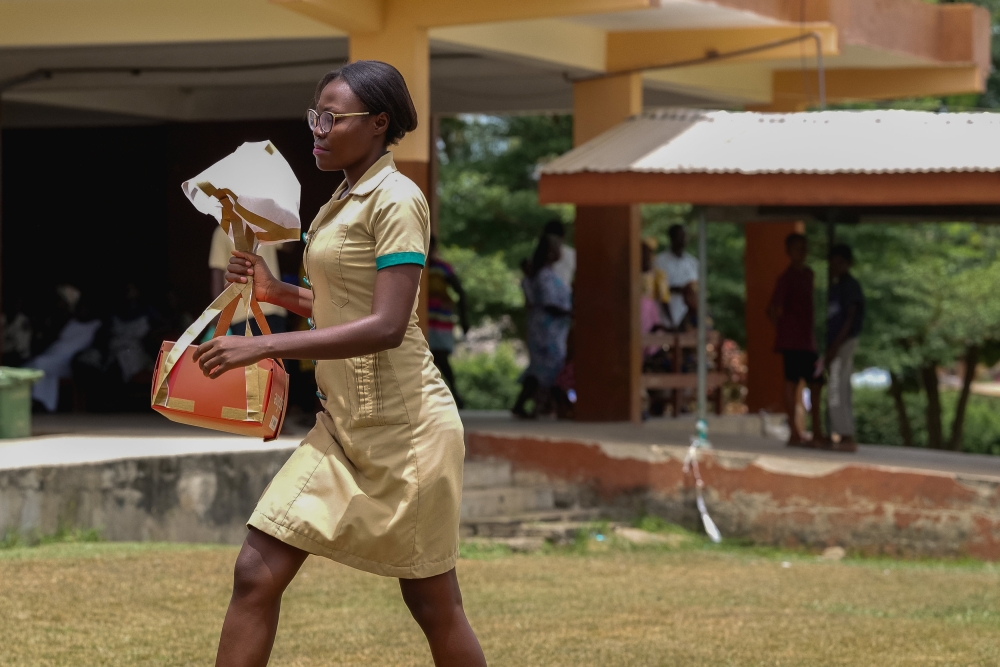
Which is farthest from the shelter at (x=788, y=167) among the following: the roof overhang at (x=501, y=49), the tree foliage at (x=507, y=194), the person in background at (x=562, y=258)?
the tree foliage at (x=507, y=194)

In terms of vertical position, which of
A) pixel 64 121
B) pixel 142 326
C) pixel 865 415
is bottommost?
pixel 865 415

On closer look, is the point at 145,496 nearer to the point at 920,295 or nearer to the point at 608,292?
the point at 608,292

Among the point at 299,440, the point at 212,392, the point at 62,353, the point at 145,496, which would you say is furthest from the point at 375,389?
the point at 62,353

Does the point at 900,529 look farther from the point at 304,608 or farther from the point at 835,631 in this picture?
the point at 304,608

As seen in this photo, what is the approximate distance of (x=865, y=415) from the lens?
24.6 meters

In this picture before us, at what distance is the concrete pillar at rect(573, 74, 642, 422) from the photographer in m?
12.3

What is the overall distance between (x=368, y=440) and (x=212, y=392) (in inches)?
15.2

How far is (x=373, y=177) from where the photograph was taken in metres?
3.48

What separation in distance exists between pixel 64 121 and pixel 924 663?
1326 cm

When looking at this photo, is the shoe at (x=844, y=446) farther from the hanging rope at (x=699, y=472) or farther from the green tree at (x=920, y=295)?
the green tree at (x=920, y=295)

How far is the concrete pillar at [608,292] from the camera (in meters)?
12.3

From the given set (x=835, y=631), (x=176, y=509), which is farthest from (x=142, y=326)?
(x=835, y=631)

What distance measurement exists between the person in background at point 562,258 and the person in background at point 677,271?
780mm

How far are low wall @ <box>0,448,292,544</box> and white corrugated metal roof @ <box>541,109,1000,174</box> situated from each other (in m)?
3.27
